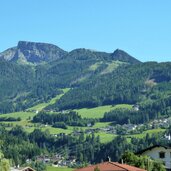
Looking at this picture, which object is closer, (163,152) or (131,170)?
(131,170)

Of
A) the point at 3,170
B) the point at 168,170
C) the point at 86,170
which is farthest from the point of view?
the point at 168,170

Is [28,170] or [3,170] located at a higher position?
[3,170]

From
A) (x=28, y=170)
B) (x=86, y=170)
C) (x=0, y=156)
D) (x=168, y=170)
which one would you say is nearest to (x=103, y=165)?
(x=86, y=170)

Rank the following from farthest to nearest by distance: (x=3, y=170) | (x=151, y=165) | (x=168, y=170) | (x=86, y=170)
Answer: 1. (x=168, y=170)
2. (x=151, y=165)
3. (x=86, y=170)
4. (x=3, y=170)

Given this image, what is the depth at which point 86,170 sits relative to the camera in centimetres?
7169

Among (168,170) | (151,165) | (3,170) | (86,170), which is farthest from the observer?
(168,170)

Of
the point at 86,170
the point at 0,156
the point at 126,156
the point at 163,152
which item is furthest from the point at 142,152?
the point at 0,156

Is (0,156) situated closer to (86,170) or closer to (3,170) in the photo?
(3,170)

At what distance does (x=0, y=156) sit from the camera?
52.9 metres

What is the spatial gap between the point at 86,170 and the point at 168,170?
1201 inches

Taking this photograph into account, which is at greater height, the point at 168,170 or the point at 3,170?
the point at 3,170

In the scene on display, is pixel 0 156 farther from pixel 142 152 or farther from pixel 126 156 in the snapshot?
pixel 142 152

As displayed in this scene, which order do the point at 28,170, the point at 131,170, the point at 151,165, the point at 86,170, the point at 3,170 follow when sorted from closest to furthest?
the point at 3,170, the point at 131,170, the point at 86,170, the point at 151,165, the point at 28,170

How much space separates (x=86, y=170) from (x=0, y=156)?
67.4 ft
